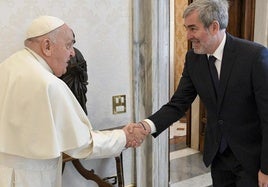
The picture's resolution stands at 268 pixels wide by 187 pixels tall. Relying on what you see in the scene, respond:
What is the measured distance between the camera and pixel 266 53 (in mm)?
1554

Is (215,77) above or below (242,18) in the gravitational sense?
below

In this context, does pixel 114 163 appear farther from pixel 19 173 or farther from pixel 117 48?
pixel 19 173

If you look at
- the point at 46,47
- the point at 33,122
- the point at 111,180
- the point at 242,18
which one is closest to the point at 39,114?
the point at 33,122

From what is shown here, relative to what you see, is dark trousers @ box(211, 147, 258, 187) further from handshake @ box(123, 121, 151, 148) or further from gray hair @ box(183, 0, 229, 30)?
gray hair @ box(183, 0, 229, 30)

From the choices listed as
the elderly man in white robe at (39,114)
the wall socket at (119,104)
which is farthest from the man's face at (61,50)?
the wall socket at (119,104)

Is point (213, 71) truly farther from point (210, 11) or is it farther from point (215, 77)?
point (210, 11)

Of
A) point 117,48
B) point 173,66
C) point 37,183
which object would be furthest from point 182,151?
point 37,183

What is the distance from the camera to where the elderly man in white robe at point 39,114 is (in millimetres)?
1441

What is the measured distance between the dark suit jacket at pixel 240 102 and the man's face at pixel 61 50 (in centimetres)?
71

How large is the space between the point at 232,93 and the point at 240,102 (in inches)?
2.3

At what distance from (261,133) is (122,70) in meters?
1.13

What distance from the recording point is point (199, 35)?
1.65 meters

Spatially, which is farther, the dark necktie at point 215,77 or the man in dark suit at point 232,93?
the dark necktie at point 215,77

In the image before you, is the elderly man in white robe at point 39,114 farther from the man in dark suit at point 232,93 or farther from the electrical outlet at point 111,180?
the electrical outlet at point 111,180
